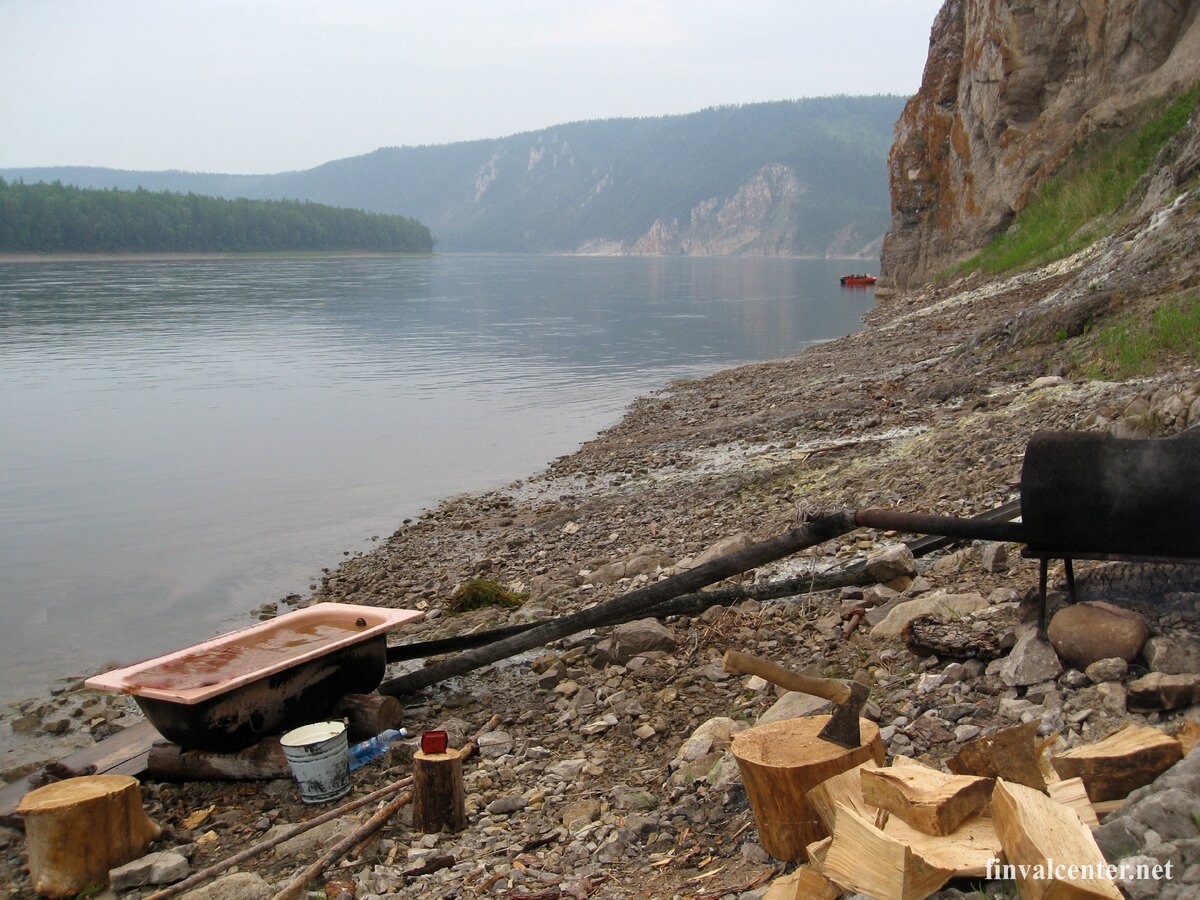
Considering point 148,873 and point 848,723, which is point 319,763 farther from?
point 848,723

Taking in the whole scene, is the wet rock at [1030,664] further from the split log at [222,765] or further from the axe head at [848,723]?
the split log at [222,765]

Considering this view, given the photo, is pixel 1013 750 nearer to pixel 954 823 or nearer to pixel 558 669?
pixel 954 823

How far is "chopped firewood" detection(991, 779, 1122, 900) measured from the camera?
2.75 metres

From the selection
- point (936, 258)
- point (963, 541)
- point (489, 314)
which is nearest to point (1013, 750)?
point (963, 541)

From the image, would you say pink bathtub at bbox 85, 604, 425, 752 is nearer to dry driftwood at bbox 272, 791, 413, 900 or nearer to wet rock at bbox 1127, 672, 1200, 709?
dry driftwood at bbox 272, 791, 413, 900

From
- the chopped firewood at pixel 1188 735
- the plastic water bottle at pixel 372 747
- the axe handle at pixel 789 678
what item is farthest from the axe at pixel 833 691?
the plastic water bottle at pixel 372 747

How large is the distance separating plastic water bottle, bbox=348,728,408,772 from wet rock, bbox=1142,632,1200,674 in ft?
14.6

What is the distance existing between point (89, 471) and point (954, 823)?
19.6 metres

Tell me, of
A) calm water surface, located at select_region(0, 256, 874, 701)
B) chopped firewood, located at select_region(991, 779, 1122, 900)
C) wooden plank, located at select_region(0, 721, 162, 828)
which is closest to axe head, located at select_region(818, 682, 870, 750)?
chopped firewood, located at select_region(991, 779, 1122, 900)

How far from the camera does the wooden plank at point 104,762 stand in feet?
21.3

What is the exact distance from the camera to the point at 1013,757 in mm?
3535

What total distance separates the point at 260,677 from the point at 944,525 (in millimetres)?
4225

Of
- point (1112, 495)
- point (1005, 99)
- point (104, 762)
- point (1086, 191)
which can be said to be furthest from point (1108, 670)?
point (1005, 99)

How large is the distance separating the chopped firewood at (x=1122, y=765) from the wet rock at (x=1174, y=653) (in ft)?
3.21
